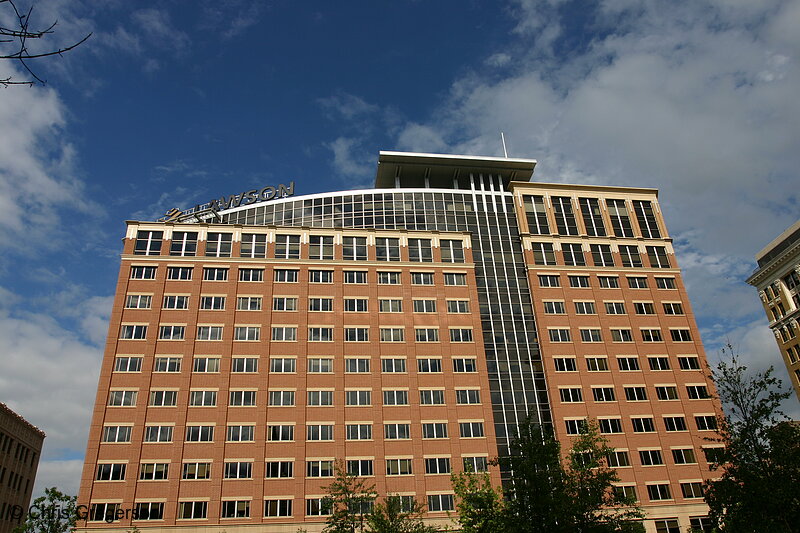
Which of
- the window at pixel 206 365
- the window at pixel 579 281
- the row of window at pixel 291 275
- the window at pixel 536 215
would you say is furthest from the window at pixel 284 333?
the window at pixel 579 281

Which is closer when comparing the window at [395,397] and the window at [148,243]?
the window at [395,397]

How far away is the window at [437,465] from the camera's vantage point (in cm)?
6103

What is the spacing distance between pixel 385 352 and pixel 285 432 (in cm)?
1442

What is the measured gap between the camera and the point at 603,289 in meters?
74.7

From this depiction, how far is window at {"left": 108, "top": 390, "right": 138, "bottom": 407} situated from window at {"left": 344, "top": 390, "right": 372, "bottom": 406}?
22869 mm

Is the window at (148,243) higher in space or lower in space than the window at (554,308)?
higher

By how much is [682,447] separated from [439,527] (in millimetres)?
30283

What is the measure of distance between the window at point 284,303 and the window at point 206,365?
9.09m

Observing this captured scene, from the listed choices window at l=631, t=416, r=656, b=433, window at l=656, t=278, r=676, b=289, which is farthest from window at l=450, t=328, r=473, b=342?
window at l=656, t=278, r=676, b=289

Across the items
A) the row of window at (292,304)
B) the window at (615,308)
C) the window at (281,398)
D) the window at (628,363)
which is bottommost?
the window at (281,398)

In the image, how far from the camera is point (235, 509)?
56.7 metres

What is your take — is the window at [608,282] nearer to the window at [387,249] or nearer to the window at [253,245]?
the window at [387,249]

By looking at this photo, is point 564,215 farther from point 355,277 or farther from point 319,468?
point 319,468

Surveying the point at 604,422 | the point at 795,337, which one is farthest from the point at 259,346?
the point at 795,337
